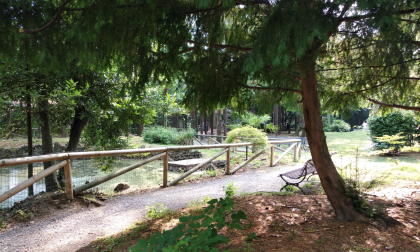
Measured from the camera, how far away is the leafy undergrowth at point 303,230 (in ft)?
8.16

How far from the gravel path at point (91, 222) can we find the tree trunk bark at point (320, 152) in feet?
7.97

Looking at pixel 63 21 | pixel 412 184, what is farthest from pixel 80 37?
pixel 412 184

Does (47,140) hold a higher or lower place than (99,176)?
higher

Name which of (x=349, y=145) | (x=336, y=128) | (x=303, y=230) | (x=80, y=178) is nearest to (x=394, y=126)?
(x=349, y=145)

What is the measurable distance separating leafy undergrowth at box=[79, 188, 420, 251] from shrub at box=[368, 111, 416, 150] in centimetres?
844

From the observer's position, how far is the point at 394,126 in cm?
1116

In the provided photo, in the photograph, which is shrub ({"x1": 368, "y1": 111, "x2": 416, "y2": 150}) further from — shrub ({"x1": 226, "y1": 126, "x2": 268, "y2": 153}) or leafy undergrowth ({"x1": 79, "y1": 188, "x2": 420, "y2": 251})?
leafy undergrowth ({"x1": 79, "y1": 188, "x2": 420, "y2": 251})

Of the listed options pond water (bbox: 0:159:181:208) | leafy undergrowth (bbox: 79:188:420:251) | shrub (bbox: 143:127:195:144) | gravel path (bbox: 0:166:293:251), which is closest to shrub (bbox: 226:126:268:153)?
gravel path (bbox: 0:166:293:251)

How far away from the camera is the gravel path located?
3156mm

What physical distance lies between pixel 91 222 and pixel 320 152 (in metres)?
3.39

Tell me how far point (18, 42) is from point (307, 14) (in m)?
2.91

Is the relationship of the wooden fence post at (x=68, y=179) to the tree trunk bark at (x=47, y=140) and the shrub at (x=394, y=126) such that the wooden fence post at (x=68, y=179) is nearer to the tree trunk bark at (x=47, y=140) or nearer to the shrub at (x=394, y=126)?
the tree trunk bark at (x=47, y=140)

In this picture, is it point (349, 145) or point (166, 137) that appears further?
point (166, 137)

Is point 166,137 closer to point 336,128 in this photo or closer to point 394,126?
point 394,126
